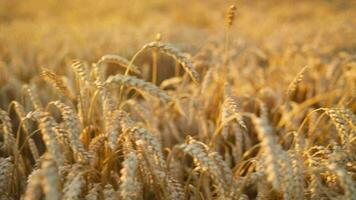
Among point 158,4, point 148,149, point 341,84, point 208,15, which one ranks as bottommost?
point 148,149

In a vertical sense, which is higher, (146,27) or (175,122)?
(146,27)

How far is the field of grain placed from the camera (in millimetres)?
1199

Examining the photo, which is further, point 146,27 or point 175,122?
point 146,27

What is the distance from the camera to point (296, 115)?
219 cm

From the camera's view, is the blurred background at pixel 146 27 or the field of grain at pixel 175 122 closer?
the field of grain at pixel 175 122

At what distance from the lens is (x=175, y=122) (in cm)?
244

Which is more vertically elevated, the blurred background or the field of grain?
the blurred background

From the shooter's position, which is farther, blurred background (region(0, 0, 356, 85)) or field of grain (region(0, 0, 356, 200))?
blurred background (region(0, 0, 356, 85))

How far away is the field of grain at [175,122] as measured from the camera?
3.93 feet

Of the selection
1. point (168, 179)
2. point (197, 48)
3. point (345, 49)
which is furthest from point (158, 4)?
point (168, 179)

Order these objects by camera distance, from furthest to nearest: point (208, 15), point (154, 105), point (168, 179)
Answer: point (208, 15)
point (154, 105)
point (168, 179)

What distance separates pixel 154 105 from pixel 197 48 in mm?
2377

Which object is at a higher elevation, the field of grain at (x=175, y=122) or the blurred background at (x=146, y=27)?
the blurred background at (x=146, y=27)

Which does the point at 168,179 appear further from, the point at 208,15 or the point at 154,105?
the point at 208,15
